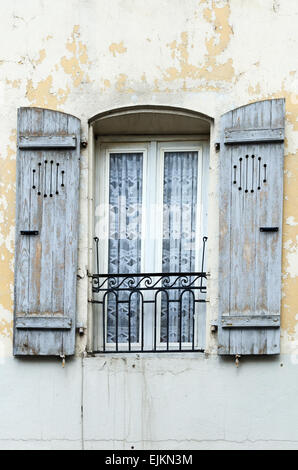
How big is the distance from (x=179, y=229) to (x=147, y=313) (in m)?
0.78

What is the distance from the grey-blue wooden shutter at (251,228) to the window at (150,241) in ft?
1.36

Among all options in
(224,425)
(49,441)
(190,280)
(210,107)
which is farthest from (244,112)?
(49,441)

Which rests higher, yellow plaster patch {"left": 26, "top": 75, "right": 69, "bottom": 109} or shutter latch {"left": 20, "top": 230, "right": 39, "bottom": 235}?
yellow plaster patch {"left": 26, "top": 75, "right": 69, "bottom": 109}

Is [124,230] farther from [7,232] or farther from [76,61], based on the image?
[76,61]

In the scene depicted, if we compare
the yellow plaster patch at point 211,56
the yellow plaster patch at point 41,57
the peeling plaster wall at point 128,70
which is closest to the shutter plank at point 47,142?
the peeling plaster wall at point 128,70

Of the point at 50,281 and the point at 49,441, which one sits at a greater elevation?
the point at 50,281

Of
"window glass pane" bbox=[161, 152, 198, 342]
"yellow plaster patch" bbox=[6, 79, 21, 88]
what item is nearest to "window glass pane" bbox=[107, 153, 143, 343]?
"window glass pane" bbox=[161, 152, 198, 342]

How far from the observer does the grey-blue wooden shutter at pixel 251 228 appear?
6680 mm

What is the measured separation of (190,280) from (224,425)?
125 cm

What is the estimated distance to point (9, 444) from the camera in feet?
22.4

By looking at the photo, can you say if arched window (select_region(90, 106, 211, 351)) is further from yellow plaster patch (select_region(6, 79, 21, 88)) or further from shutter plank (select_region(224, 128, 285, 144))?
yellow plaster patch (select_region(6, 79, 21, 88))

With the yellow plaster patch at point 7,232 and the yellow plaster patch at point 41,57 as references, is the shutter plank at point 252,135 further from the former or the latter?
the yellow plaster patch at point 7,232

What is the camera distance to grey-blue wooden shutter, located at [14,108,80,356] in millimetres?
6789
